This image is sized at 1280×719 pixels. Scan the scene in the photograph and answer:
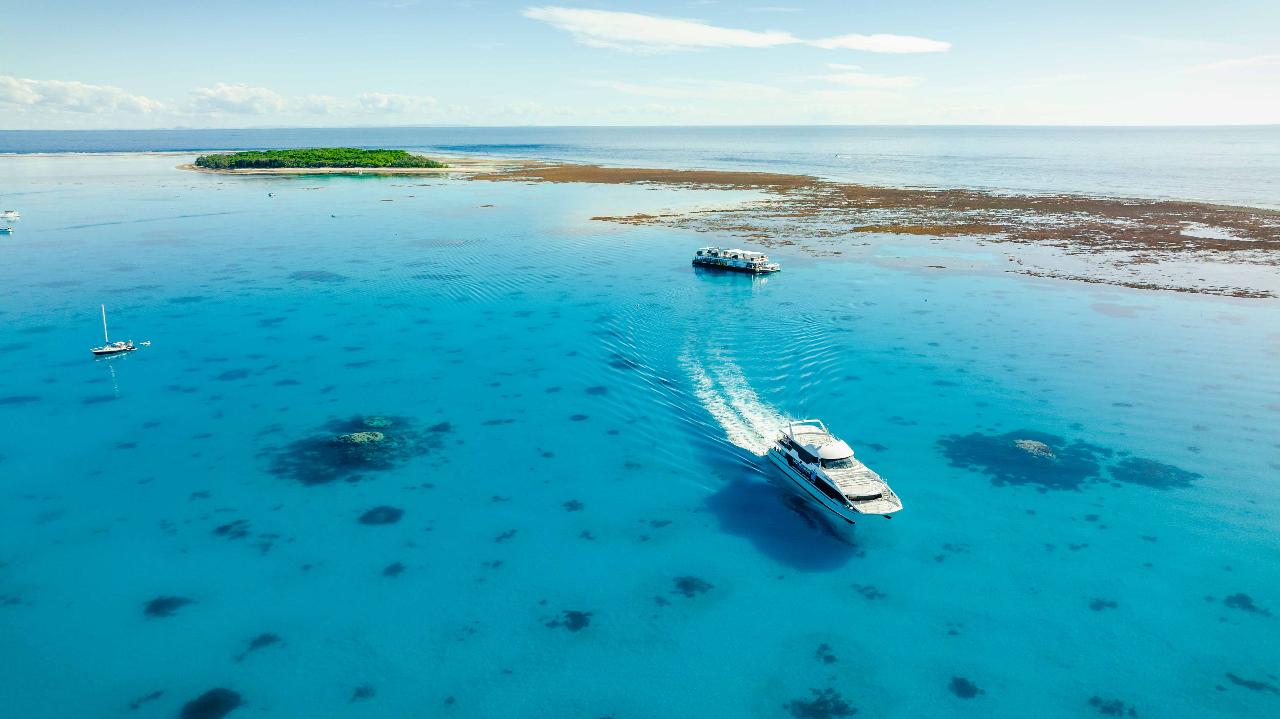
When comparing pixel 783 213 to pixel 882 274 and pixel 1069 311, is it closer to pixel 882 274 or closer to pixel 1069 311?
pixel 882 274

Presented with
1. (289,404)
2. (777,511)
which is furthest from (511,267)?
(777,511)

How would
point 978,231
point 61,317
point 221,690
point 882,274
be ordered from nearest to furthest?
point 221,690
point 61,317
point 882,274
point 978,231

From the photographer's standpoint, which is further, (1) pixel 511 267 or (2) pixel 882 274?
(1) pixel 511 267

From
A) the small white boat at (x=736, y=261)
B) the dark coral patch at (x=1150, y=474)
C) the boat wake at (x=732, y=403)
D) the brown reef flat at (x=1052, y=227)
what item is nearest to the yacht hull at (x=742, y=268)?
the small white boat at (x=736, y=261)

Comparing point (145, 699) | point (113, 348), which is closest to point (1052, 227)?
point (113, 348)

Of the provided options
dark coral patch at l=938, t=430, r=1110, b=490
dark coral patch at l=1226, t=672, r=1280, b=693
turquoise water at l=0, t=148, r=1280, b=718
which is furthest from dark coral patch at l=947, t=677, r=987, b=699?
dark coral patch at l=938, t=430, r=1110, b=490

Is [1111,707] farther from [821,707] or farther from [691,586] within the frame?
[691,586]
